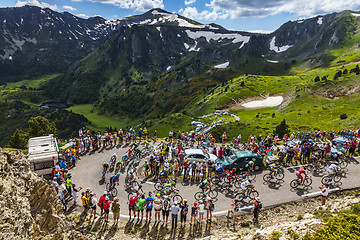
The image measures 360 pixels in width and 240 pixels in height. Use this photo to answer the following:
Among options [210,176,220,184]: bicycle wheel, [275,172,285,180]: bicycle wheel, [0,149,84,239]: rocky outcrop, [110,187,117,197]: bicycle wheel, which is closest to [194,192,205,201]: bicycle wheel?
[210,176,220,184]: bicycle wheel

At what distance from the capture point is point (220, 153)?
29.6m

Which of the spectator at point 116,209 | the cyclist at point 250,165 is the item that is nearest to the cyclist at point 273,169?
the cyclist at point 250,165

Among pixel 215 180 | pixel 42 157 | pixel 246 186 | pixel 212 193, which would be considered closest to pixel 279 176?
pixel 246 186

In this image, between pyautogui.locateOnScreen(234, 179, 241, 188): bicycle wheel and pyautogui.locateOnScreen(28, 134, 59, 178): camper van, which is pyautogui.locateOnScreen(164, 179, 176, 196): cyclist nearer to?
pyautogui.locateOnScreen(234, 179, 241, 188): bicycle wheel

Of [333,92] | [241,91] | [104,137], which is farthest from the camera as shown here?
[241,91]

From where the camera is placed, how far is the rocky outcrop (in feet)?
37.0

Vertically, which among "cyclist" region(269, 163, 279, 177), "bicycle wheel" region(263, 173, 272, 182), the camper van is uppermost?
the camper van

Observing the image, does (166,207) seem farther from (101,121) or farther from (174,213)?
(101,121)

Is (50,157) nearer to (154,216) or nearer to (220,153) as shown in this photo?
(154,216)

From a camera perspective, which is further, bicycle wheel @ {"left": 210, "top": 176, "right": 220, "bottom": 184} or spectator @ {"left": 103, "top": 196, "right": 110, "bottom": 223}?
bicycle wheel @ {"left": 210, "top": 176, "right": 220, "bottom": 184}

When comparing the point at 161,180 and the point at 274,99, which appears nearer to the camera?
the point at 161,180

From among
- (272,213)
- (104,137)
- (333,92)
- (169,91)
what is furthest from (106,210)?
(169,91)

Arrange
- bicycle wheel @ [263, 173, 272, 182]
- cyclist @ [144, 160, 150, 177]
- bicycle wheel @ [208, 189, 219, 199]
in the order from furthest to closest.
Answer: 1. cyclist @ [144, 160, 150, 177]
2. bicycle wheel @ [263, 173, 272, 182]
3. bicycle wheel @ [208, 189, 219, 199]

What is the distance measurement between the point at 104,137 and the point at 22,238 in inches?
1012
